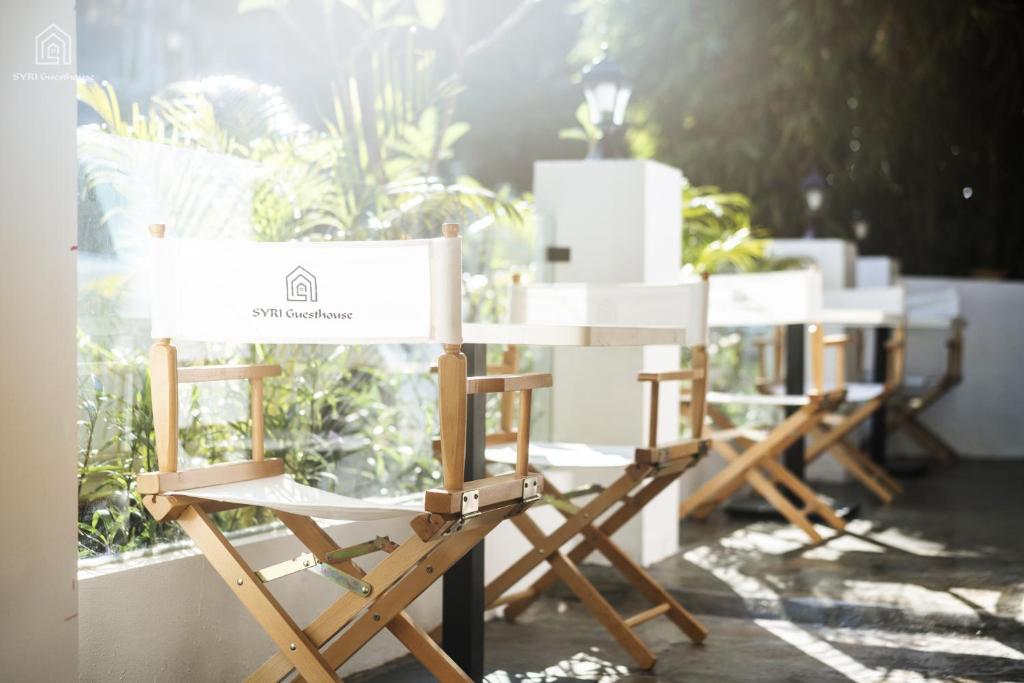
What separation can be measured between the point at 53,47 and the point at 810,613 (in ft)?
9.74

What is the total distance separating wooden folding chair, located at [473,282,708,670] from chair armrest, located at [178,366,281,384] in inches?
30.0

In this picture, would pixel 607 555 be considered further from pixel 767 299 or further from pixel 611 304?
pixel 767 299

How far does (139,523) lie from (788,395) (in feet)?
13.0

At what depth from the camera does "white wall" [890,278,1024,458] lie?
947 centimetres

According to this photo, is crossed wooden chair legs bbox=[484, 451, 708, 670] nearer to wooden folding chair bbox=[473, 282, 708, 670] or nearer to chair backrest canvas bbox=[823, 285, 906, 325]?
wooden folding chair bbox=[473, 282, 708, 670]

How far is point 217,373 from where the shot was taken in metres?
2.94

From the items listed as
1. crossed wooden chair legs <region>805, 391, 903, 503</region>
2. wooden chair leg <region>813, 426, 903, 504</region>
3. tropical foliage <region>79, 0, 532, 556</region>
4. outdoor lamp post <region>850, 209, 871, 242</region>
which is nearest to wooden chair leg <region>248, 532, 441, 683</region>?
tropical foliage <region>79, 0, 532, 556</region>

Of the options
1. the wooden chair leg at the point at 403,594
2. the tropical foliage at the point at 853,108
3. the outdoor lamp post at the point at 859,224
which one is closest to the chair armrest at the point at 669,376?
the wooden chair leg at the point at 403,594

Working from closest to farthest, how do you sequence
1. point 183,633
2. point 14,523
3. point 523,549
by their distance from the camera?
point 14,523 → point 183,633 → point 523,549

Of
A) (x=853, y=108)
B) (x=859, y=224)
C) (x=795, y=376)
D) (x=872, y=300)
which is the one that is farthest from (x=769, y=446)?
(x=853, y=108)

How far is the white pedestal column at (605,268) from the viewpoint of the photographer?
16.1 feet

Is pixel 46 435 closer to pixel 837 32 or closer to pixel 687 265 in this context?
pixel 687 265

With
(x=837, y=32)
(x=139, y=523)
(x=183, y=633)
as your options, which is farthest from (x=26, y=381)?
(x=837, y=32)

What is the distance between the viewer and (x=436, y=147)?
5.55 meters
